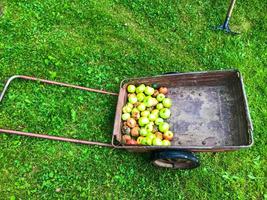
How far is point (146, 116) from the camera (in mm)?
4844

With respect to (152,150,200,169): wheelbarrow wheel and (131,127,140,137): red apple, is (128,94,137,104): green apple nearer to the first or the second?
(131,127,140,137): red apple

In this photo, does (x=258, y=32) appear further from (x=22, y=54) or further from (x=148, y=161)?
(x=22, y=54)

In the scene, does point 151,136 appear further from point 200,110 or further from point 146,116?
point 200,110

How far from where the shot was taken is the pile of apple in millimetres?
4659

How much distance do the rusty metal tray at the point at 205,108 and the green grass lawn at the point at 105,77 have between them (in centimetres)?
44

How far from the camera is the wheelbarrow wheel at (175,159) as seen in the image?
422 cm

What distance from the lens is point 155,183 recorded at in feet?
15.7

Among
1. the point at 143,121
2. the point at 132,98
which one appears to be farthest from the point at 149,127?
the point at 132,98

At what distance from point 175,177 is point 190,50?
209 cm

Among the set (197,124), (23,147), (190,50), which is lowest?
(23,147)

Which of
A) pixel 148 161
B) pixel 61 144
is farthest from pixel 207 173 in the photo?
pixel 61 144

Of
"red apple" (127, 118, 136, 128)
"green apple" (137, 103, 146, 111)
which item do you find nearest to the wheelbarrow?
"red apple" (127, 118, 136, 128)

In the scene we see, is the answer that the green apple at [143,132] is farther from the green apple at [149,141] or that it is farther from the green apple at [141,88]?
the green apple at [141,88]

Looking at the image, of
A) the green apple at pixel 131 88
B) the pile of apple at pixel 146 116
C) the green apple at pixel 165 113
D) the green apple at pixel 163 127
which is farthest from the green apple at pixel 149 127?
the green apple at pixel 131 88
